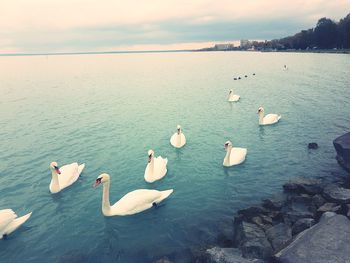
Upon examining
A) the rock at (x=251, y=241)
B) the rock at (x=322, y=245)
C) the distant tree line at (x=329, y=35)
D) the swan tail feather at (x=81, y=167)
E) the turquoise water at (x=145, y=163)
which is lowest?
the turquoise water at (x=145, y=163)

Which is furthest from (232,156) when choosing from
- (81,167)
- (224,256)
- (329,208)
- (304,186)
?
(224,256)

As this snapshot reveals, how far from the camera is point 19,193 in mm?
14852

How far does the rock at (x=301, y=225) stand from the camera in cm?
1017

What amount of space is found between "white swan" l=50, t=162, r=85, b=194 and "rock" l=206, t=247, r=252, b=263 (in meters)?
7.91

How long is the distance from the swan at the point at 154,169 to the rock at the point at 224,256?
20.9ft

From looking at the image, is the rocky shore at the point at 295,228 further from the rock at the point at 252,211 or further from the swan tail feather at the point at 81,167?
the swan tail feather at the point at 81,167

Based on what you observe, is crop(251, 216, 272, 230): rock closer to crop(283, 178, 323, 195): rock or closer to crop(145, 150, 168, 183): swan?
crop(283, 178, 323, 195): rock

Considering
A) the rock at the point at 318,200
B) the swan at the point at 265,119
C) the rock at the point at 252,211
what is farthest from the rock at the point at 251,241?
the swan at the point at 265,119

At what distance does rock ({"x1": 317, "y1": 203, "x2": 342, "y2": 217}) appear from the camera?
1078cm

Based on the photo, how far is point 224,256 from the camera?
29.3ft

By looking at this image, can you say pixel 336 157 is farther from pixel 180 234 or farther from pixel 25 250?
pixel 25 250

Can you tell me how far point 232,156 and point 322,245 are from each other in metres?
9.14

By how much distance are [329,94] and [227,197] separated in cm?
3041

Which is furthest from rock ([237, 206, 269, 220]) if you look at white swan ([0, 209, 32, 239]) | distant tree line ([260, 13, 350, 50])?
distant tree line ([260, 13, 350, 50])
